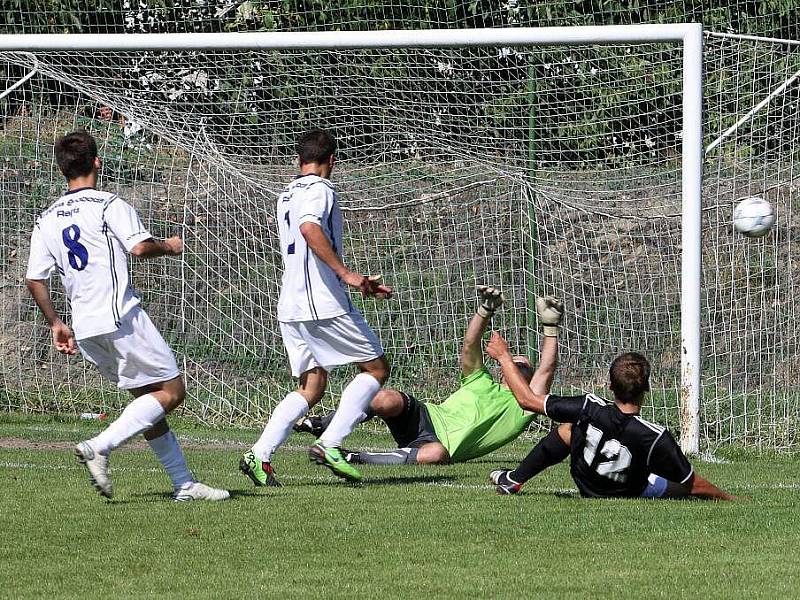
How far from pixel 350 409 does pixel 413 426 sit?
1.19 metres

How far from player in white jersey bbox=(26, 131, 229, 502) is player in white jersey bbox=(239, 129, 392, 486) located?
749mm

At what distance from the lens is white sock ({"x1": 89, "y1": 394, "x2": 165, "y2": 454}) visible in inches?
258

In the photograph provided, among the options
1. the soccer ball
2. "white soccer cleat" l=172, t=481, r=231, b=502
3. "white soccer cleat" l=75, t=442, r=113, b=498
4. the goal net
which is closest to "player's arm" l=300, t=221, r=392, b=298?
"white soccer cleat" l=172, t=481, r=231, b=502

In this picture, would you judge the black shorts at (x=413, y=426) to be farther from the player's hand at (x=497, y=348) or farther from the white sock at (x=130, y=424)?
the white sock at (x=130, y=424)

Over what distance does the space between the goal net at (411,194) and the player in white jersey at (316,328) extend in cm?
345

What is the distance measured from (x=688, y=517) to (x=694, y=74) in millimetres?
3965

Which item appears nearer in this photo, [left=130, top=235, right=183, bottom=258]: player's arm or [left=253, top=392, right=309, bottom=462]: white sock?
[left=130, top=235, right=183, bottom=258]: player's arm

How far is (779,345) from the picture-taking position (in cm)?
1020

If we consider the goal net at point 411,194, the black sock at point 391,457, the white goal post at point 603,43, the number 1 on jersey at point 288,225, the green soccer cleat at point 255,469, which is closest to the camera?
→ the green soccer cleat at point 255,469

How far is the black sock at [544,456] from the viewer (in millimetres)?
6727

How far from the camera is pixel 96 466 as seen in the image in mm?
6488

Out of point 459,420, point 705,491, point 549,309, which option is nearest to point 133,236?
point 549,309

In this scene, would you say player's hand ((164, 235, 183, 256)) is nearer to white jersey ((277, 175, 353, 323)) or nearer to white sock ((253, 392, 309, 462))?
white jersey ((277, 175, 353, 323))

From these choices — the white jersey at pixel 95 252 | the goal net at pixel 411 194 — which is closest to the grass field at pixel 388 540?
the white jersey at pixel 95 252
